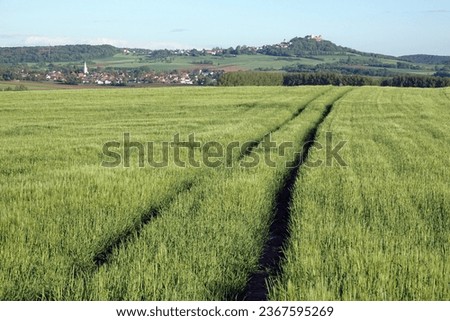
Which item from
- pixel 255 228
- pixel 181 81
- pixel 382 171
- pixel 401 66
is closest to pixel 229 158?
pixel 382 171

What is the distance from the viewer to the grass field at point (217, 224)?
4996 mm

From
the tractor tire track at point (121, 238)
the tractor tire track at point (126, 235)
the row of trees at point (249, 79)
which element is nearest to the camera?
the tractor tire track at point (121, 238)

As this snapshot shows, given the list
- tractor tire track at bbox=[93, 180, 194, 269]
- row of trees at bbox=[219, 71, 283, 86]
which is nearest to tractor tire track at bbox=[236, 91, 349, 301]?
tractor tire track at bbox=[93, 180, 194, 269]

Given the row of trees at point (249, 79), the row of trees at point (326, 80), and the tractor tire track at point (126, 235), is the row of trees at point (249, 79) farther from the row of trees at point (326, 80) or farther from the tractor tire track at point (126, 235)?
the tractor tire track at point (126, 235)

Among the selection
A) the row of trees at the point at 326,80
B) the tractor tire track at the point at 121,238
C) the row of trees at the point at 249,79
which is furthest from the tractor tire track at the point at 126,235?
the row of trees at the point at 326,80

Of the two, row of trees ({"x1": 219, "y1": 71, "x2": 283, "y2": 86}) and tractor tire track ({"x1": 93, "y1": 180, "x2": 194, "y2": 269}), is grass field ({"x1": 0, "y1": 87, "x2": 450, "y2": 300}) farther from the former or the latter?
row of trees ({"x1": 219, "y1": 71, "x2": 283, "y2": 86})

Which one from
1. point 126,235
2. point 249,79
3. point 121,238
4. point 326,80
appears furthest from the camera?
point 326,80

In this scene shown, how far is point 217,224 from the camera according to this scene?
23.2ft

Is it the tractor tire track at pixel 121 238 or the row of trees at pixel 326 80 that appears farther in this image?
the row of trees at pixel 326 80

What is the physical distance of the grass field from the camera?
4996mm

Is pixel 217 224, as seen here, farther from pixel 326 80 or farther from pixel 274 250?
pixel 326 80

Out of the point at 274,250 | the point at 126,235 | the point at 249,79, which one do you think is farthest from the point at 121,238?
the point at 249,79

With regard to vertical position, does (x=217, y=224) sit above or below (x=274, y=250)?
above
